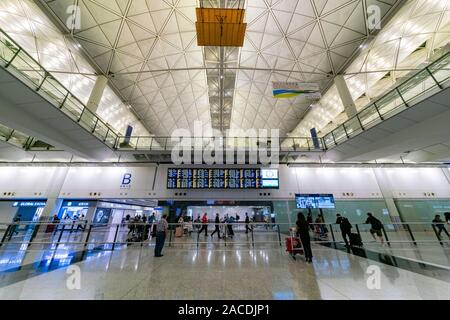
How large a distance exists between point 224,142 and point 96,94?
11.3 metres

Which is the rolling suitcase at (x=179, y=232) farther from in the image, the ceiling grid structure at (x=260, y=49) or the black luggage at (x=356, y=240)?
the ceiling grid structure at (x=260, y=49)

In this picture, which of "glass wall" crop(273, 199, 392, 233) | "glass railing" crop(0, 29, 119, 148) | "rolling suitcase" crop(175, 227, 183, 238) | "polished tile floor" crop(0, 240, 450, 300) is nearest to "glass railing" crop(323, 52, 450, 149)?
"glass wall" crop(273, 199, 392, 233)

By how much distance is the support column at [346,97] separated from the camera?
13.0 metres

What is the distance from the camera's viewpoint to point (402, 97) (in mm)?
7949

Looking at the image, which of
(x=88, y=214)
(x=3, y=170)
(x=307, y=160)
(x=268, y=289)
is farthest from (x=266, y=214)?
(x=3, y=170)

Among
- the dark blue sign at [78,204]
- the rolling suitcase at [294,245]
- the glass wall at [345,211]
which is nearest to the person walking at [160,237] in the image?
the rolling suitcase at [294,245]

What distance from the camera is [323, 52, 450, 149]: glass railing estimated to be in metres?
6.70

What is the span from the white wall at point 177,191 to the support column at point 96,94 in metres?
5.37

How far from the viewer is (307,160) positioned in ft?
49.2

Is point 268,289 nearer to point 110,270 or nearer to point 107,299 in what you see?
point 107,299

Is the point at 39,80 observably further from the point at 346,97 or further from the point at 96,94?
the point at 346,97

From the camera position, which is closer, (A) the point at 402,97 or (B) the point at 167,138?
(A) the point at 402,97

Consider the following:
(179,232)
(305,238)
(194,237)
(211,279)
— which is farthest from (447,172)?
(179,232)

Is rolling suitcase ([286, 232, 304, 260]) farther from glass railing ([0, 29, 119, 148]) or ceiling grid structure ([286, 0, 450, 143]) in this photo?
ceiling grid structure ([286, 0, 450, 143])
